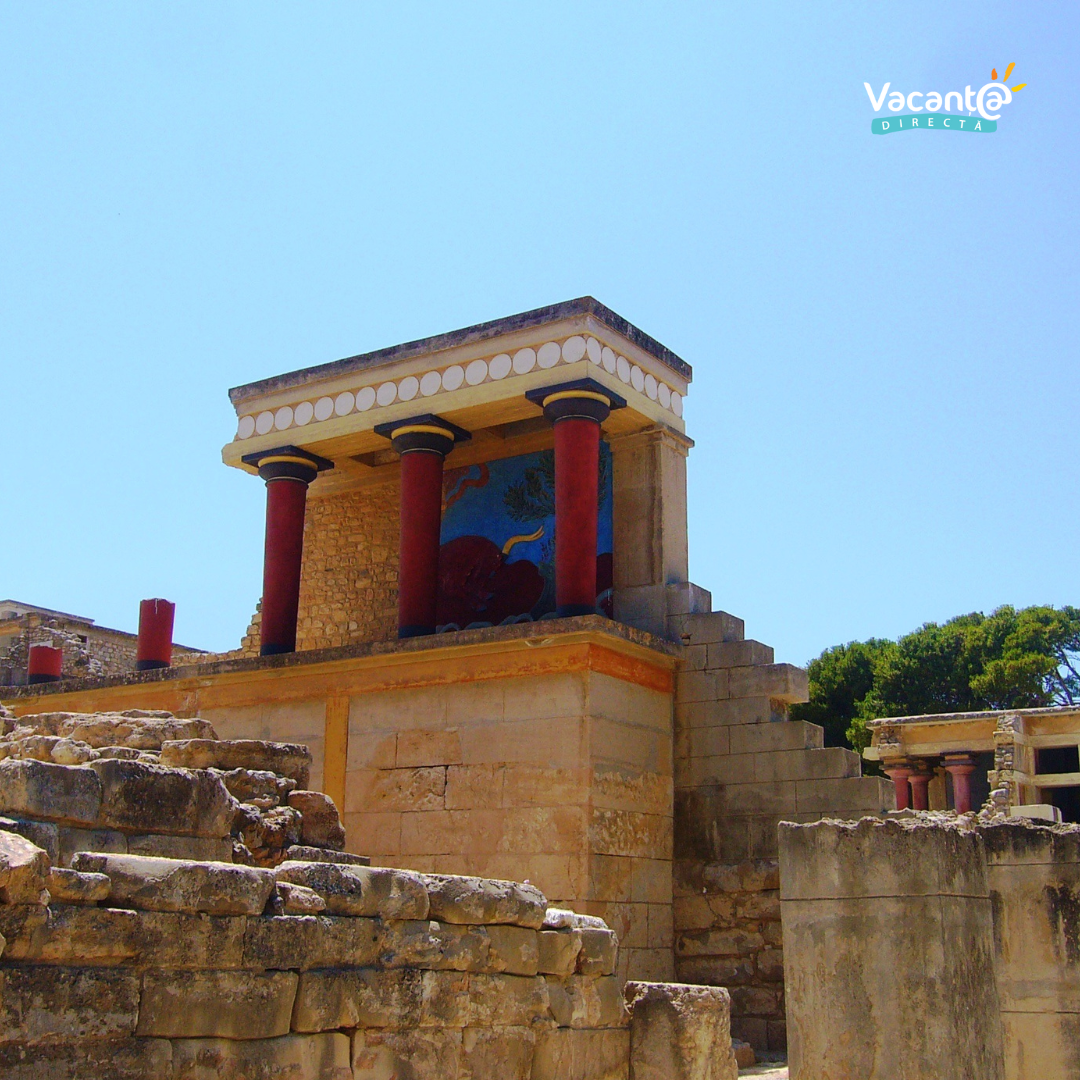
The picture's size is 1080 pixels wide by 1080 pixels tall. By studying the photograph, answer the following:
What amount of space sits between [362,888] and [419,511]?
303 inches

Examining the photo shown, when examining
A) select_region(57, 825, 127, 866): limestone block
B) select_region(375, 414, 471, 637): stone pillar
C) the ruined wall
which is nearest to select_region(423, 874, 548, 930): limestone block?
the ruined wall

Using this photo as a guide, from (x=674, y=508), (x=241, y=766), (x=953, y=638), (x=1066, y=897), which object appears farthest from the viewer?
(x=953, y=638)

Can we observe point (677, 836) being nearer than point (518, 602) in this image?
Yes

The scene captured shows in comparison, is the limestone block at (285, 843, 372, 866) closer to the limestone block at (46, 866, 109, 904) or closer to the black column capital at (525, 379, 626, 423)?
the limestone block at (46, 866, 109, 904)

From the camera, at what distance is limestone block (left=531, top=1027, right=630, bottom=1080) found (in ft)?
18.9

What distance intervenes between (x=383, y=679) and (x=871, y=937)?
6.79 meters

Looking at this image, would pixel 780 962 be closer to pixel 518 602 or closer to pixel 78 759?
pixel 518 602

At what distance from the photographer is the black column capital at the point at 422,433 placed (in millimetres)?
12750

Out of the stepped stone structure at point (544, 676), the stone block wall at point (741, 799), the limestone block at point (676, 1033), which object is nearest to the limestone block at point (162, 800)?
the limestone block at point (676, 1033)

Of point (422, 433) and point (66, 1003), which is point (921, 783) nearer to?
point (422, 433)

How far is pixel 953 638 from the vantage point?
126 ft

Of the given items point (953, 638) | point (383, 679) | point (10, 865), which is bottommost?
point (10, 865)

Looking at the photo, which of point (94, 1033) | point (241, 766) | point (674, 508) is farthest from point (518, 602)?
point (94, 1033)

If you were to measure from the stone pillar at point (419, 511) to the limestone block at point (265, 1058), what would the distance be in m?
7.36
